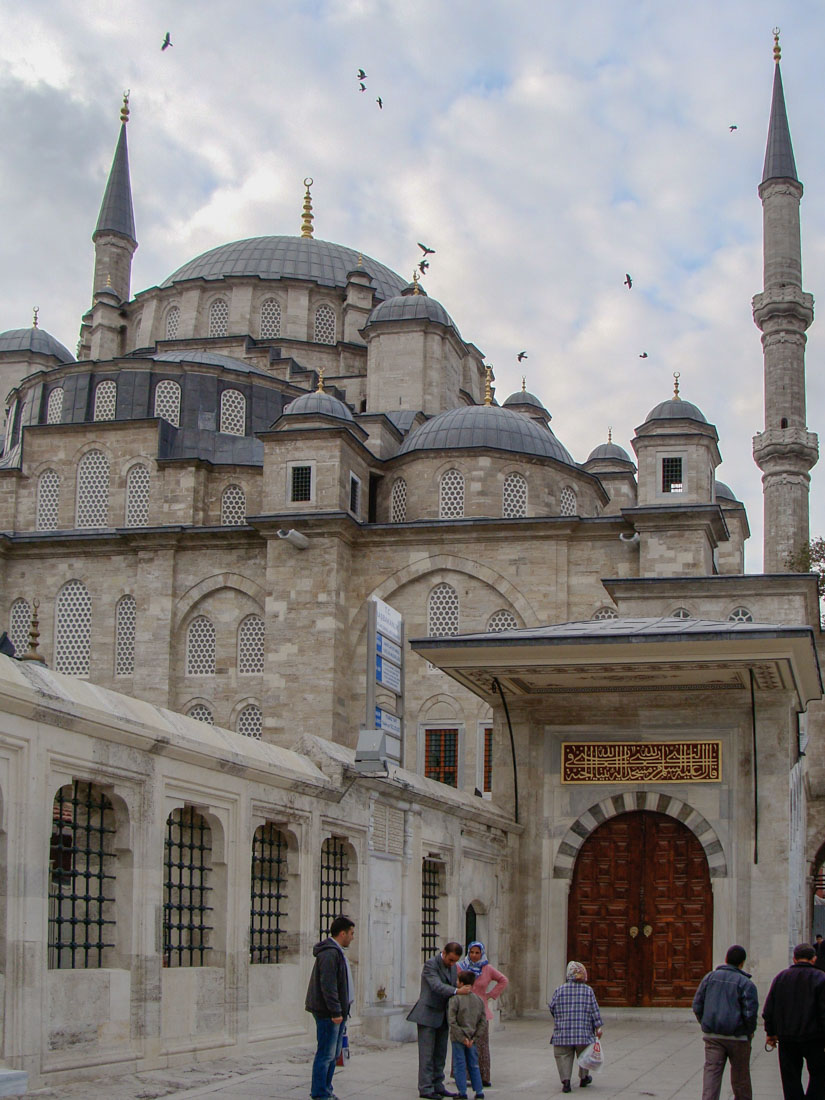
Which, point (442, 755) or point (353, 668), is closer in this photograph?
point (442, 755)

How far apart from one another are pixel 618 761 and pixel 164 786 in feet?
24.5

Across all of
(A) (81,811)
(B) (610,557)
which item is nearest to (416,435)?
(B) (610,557)

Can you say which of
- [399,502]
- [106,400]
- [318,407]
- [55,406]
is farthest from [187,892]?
[55,406]

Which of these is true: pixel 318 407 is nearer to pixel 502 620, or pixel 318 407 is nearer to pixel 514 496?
pixel 514 496

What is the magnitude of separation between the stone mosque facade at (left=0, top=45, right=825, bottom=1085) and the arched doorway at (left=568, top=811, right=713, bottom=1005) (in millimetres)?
31

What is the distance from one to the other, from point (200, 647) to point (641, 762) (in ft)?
41.9

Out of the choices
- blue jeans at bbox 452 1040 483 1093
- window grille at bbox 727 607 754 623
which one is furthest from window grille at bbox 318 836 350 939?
window grille at bbox 727 607 754 623

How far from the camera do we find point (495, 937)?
14141 mm

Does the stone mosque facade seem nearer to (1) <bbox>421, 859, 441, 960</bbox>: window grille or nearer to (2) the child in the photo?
(1) <bbox>421, 859, 441, 960</bbox>: window grille

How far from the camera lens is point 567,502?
88.3 feet

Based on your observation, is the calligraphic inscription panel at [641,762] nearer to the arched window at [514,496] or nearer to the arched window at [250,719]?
the arched window at [250,719]

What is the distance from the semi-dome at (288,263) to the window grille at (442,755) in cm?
1535

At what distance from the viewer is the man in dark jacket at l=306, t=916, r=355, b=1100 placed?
7.46 meters

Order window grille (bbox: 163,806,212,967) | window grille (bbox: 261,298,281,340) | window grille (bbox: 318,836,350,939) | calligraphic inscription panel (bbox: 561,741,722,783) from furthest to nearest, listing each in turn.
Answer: window grille (bbox: 261,298,281,340)
calligraphic inscription panel (bbox: 561,741,722,783)
window grille (bbox: 318,836,350,939)
window grille (bbox: 163,806,212,967)
